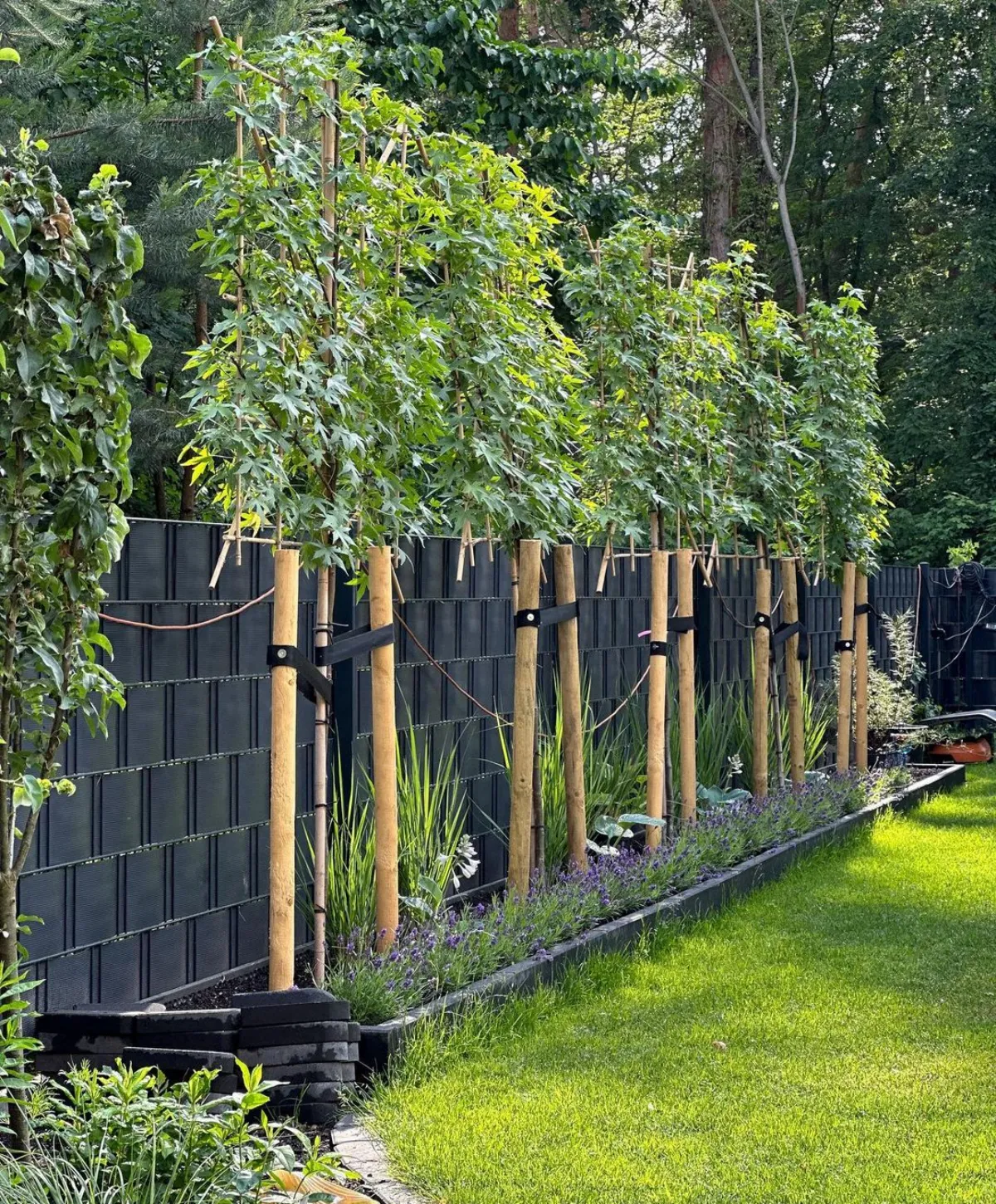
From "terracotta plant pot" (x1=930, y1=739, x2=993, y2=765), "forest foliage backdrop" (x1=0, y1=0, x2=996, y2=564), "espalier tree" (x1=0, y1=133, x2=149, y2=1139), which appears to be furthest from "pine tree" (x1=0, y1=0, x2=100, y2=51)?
"terracotta plant pot" (x1=930, y1=739, x2=993, y2=765)

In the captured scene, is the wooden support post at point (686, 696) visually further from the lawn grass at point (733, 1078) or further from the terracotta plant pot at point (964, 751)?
the terracotta plant pot at point (964, 751)

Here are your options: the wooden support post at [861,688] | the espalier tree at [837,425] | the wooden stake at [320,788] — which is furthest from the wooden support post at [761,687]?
the wooden stake at [320,788]

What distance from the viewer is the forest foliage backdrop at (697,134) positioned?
945 centimetres

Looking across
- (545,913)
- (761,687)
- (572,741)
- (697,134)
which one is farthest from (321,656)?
(697,134)

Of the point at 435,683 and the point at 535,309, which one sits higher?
the point at 535,309

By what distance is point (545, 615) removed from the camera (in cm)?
645

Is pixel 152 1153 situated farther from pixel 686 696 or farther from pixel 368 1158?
pixel 686 696

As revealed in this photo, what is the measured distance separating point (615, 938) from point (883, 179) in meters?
21.4

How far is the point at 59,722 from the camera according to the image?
3.44m

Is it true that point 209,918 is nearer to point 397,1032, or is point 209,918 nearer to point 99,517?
point 397,1032

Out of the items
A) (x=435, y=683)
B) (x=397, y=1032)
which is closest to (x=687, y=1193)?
(x=397, y=1032)

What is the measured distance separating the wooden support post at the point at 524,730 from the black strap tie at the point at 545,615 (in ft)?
0.05

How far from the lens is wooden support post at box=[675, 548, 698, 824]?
7.84 metres

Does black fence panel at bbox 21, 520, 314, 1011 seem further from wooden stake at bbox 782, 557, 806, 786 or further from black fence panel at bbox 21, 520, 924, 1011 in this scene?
wooden stake at bbox 782, 557, 806, 786
